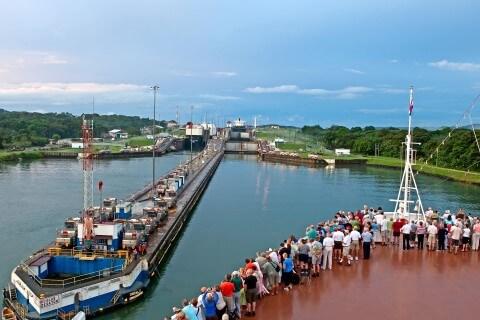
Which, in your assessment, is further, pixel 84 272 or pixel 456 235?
pixel 84 272

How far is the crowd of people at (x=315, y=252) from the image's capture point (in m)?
11.2

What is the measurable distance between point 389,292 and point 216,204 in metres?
35.6

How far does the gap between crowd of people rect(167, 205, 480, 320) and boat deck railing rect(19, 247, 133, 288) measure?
8023 millimetres

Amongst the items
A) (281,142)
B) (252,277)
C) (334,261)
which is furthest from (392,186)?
(281,142)

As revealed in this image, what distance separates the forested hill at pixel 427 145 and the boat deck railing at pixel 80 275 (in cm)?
4777

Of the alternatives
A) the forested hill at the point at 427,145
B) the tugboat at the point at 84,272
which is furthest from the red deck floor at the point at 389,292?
the forested hill at the point at 427,145

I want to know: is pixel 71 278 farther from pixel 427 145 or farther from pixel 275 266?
pixel 427 145

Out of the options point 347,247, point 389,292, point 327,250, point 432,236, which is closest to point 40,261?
point 327,250

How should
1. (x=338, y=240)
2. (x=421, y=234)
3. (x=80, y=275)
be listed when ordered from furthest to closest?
(x=80, y=275) → (x=421, y=234) → (x=338, y=240)

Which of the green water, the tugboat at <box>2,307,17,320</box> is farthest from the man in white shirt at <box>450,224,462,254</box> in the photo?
the tugboat at <box>2,307,17,320</box>

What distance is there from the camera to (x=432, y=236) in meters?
17.2

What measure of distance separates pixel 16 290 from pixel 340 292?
12.7 metres

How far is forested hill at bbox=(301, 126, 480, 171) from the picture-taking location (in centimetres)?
7494

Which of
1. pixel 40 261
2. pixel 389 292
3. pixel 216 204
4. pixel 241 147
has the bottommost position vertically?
pixel 216 204
